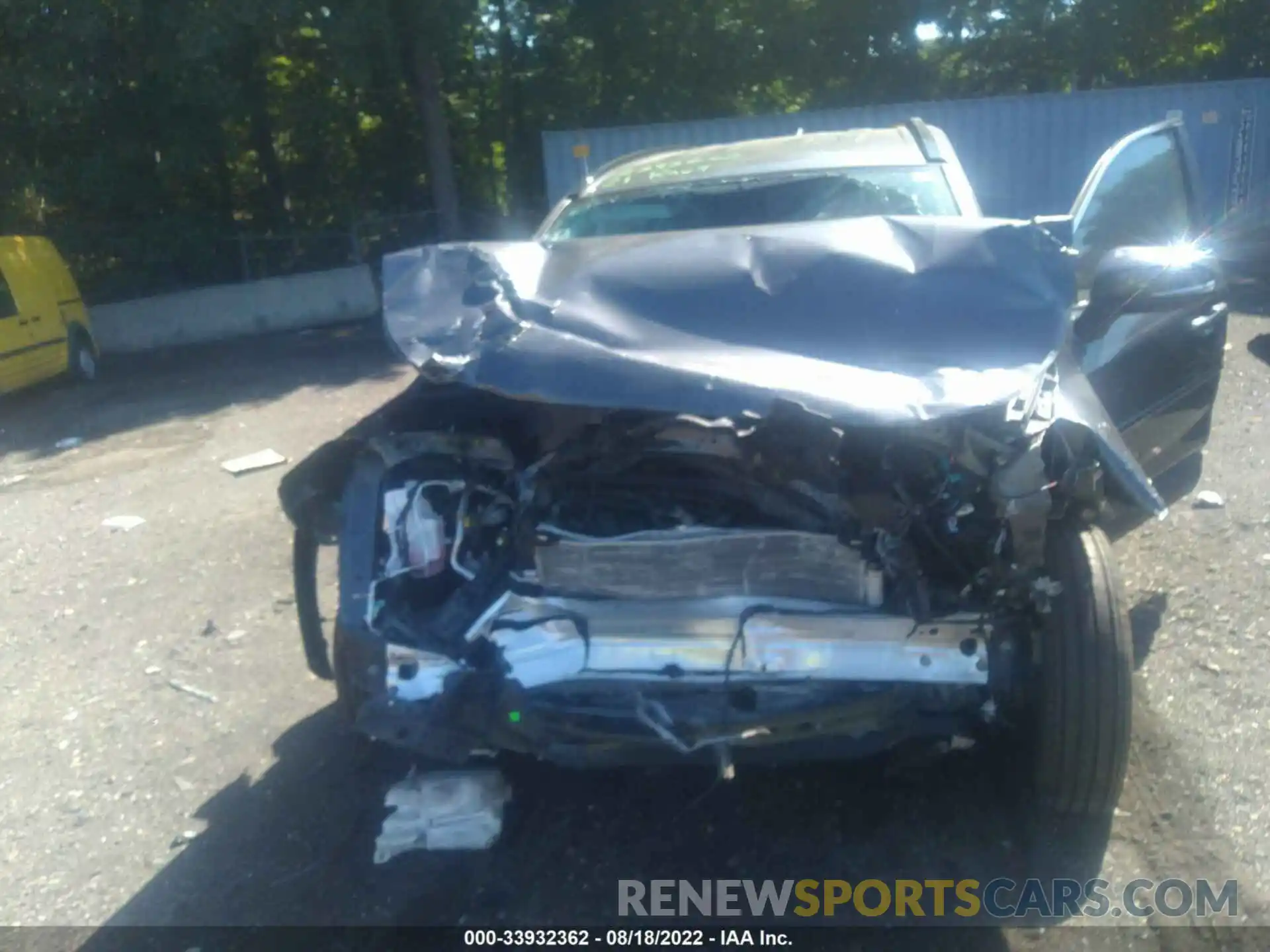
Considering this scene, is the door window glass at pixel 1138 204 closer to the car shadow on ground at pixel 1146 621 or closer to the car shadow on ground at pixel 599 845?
the car shadow on ground at pixel 1146 621

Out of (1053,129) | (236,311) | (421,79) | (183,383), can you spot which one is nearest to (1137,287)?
(183,383)

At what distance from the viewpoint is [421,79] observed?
1823 cm

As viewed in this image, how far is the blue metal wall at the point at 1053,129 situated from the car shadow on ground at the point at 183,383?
487cm

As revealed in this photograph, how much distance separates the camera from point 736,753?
3332mm

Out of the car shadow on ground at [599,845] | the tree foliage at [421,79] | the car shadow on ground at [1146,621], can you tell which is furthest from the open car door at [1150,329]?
the tree foliage at [421,79]

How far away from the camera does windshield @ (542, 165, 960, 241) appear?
5066 mm

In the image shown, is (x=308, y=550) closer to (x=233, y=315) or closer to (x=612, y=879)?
(x=612, y=879)

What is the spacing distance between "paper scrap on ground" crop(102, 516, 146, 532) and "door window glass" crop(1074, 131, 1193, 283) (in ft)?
19.0

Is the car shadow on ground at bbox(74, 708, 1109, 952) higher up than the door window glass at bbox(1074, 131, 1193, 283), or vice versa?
the door window glass at bbox(1074, 131, 1193, 283)

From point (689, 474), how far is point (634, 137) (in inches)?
554

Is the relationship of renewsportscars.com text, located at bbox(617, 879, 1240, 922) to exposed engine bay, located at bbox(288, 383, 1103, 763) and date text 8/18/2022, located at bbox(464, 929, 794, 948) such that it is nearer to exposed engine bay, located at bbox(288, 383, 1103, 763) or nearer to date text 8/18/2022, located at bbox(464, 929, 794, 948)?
date text 8/18/2022, located at bbox(464, 929, 794, 948)

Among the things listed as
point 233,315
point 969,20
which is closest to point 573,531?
point 233,315

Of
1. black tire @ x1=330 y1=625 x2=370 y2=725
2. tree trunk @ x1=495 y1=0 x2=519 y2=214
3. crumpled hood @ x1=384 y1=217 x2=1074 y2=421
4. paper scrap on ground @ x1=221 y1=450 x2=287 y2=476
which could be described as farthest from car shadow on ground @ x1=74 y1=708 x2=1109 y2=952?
tree trunk @ x1=495 y1=0 x2=519 y2=214

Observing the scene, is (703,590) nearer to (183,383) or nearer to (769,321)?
(769,321)
